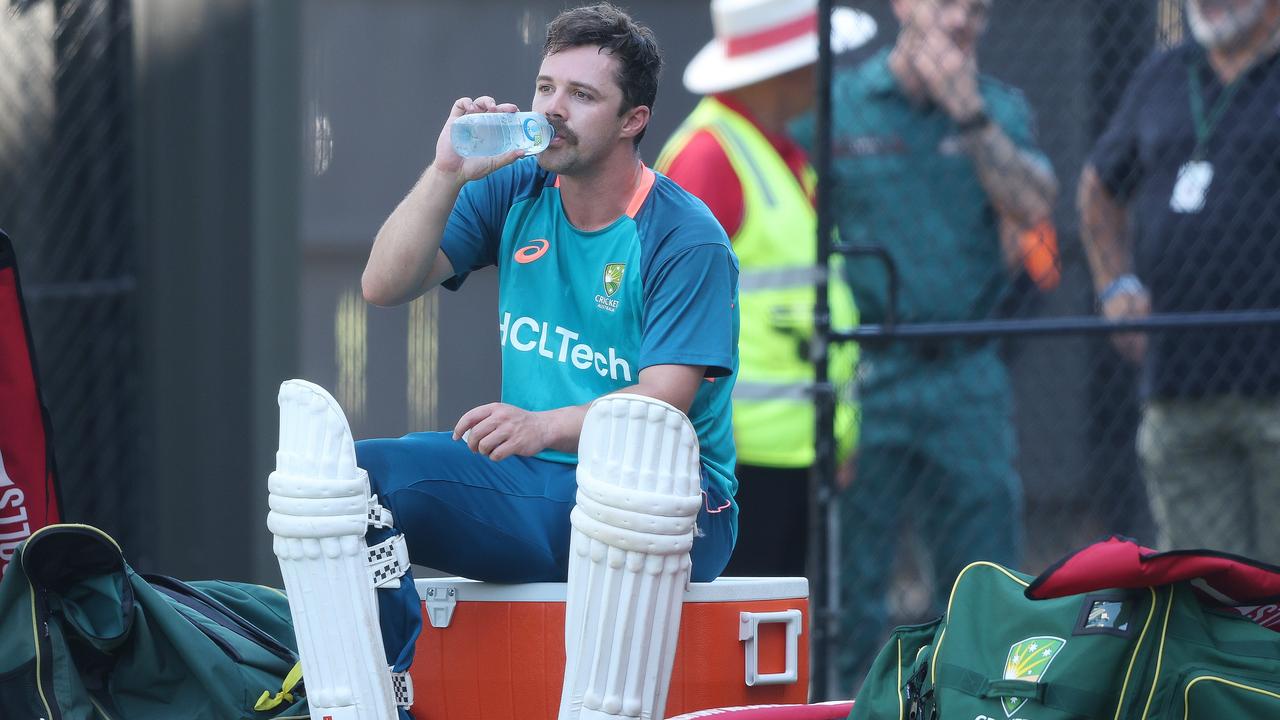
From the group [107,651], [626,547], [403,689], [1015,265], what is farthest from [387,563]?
[1015,265]

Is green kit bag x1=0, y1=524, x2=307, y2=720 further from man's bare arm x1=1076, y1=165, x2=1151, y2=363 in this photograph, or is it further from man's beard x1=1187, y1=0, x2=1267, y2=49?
man's beard x1=1187, y1=0, x2=1267, y2=49

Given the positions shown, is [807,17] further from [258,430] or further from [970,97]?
[258,430]

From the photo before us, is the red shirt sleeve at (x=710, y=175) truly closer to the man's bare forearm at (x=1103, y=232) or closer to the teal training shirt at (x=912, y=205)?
the teal training shirt at (x=912, y=205)

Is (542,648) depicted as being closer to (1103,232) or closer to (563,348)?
(563,348)

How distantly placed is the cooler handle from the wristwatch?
2.09 metres

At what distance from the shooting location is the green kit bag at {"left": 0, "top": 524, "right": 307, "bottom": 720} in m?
→ 2.65

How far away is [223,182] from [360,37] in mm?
1913

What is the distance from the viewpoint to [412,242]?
9.41 ft

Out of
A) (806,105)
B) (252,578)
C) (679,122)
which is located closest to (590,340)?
→ (806,105)

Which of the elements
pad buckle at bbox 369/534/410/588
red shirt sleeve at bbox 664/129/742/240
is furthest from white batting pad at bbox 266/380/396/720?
red shirt sleeve at bbox 664/129/742/240

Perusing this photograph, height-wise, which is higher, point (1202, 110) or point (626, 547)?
point (1202, 110)

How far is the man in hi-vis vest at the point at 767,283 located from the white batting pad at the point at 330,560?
1854mm

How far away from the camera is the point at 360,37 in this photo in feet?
22.6

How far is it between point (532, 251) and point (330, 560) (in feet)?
2.34
